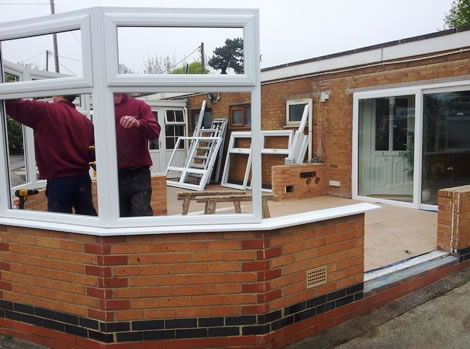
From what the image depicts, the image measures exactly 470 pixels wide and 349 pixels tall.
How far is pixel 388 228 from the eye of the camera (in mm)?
5641

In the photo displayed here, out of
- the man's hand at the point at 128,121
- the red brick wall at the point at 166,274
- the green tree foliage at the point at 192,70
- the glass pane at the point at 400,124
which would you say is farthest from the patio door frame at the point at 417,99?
the man's hand at the point at 128,121

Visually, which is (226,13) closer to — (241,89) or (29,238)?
(241,89)

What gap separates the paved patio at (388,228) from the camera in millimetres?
4414

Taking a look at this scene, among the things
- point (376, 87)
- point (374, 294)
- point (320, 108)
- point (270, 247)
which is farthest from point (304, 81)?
point (270, 247)

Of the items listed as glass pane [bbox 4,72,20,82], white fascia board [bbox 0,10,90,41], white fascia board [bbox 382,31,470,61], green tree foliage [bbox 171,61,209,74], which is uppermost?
white fascia board [bbox 382,31,470,61]

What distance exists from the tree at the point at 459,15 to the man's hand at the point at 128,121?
63.0 ft

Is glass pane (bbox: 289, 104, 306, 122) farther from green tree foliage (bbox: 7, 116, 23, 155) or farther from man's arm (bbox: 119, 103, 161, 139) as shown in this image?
green tree foliage (bbox: 7, 116, 23, 155)

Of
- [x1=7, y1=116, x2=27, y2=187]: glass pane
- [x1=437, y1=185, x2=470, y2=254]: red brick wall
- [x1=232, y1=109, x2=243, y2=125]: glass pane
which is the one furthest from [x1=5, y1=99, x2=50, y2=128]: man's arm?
[x1=232, y1=109, x2=243, y2=125]: glass pane

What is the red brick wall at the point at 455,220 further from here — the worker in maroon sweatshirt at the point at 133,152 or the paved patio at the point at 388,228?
the worker in maroon sweatshirt at the point at 133,152

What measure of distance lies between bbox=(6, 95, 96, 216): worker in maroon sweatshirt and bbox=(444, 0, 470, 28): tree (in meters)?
19.2

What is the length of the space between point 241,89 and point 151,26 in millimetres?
659

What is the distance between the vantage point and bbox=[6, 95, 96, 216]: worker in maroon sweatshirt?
304cm

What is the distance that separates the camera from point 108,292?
2.60 m

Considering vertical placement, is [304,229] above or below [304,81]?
below
